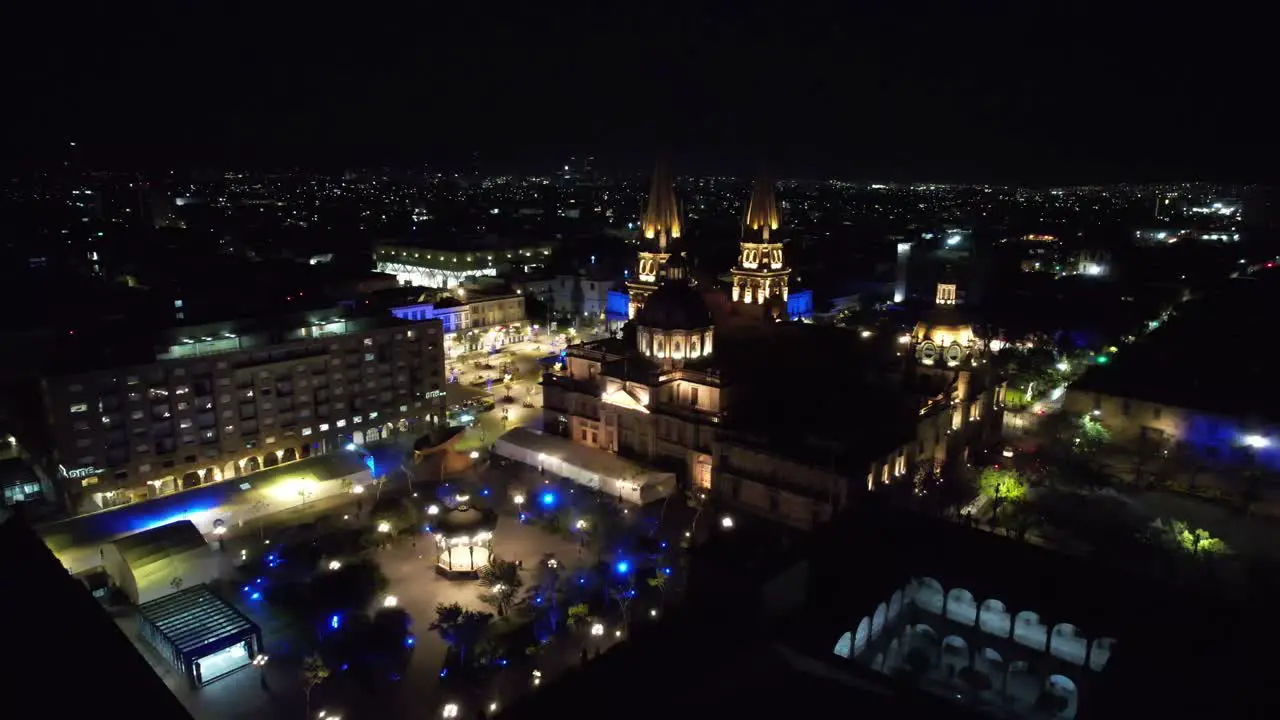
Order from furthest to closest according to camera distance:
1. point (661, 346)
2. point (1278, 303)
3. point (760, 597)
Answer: point (1278, 303)
point (661, 346)
point (760, 597)

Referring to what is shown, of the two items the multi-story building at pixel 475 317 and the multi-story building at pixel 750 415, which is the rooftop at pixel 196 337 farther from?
the multi-story building at pixel 475 317

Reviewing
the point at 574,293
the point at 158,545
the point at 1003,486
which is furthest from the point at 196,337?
the point at 574,293

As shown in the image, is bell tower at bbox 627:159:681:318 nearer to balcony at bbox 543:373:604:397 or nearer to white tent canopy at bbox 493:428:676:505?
balcony at bbox 543:373:604:397

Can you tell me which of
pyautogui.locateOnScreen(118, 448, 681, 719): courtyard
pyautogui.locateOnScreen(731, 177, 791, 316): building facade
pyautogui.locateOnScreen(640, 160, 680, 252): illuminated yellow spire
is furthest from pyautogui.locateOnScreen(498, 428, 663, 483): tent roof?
pyautogui.locateOnScreen(731, 177, 791, 316): building facade

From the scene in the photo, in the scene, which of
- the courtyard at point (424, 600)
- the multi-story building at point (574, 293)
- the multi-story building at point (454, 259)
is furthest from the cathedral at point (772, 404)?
the multi-story building at point (454, 259)

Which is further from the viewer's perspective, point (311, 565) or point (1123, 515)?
point (1123, 515)

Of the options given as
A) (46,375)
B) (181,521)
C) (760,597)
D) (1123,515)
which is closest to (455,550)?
(181,521)

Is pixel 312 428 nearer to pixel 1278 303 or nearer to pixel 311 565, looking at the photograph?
pixel 311 565

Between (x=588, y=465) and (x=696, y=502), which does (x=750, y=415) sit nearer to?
(x=696, y=502)
